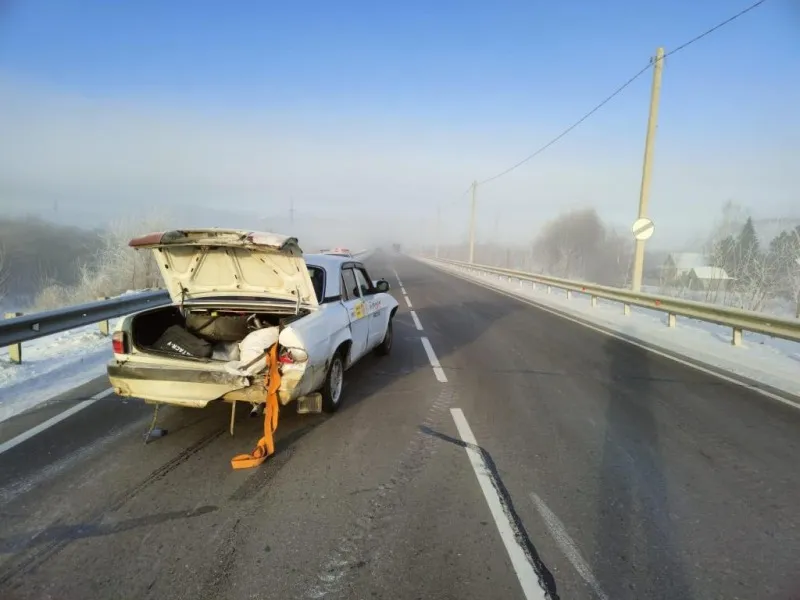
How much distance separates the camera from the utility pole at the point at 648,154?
44.9ft

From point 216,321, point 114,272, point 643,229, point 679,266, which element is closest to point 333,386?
point 216,321

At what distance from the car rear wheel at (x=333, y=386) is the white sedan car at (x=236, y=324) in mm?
11

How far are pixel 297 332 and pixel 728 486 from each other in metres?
3.73

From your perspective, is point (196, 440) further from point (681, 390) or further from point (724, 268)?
point (724, 268)

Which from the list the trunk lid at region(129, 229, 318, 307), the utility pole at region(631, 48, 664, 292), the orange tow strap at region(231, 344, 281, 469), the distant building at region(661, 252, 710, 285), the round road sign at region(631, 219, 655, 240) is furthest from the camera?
the distant building at region(661, 252, 710, 285)

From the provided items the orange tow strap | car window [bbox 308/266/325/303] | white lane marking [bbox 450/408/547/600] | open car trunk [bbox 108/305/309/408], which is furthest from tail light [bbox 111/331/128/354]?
white lane marking [bbox 450/408/547/600]

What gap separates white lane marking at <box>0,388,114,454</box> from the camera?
3.93 meters

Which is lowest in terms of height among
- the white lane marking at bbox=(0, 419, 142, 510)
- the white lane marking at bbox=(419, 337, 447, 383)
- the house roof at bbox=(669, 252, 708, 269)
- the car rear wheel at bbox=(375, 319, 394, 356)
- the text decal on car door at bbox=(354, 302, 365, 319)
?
the white lane marking at bbox=(0, 419, 142, 510)

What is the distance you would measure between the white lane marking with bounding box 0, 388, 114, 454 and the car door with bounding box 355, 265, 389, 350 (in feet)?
11.1

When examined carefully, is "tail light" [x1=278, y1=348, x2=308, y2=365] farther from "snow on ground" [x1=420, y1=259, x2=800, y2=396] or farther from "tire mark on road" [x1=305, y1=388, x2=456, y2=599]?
"snow on ground" [x1=420, y1=259, x2=800, y2=396]

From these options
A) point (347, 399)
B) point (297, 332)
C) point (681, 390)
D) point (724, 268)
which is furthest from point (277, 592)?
point (724, 268)

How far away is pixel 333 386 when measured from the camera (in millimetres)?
4859

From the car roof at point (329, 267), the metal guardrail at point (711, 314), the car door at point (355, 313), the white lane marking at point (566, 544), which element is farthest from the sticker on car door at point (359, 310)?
the metal guardrail at point (711, 314)

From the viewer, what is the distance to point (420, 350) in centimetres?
805
